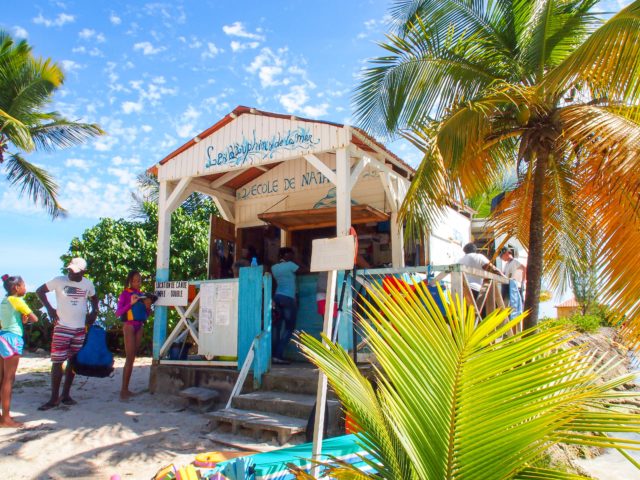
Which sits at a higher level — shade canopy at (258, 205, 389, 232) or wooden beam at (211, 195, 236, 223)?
wooden beam at (211, 195, 236, 223)

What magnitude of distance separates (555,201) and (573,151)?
0.79 meters

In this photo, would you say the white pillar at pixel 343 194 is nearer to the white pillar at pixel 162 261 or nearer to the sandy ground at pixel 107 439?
the sandy ground at pixel 107 439

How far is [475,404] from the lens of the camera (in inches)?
70.2

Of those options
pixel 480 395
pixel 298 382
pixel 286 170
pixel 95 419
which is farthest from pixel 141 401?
pixel 480 395

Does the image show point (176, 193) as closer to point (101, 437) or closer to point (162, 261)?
point (162, 261)

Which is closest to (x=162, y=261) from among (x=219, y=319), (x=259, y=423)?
(x=219, y=319)

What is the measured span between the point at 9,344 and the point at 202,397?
246 centimetres

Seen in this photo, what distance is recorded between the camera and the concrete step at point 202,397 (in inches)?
272

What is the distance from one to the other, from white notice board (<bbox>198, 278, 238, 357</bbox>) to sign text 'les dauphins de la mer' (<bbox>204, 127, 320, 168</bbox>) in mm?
1923

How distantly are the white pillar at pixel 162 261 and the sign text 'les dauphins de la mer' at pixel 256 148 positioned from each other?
101cm

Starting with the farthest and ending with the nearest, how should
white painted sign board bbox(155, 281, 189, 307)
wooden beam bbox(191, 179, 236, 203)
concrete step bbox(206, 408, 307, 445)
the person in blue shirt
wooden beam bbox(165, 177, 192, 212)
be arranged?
wooden beam bbox(191, 179, 236, 203) < wooden beam bbox(165, 177, 192, 212) < white painted sign board bbox(155, 281, 189, 307) < the person in blue shirt < concrete step bbox(206, 408, 307, 445)

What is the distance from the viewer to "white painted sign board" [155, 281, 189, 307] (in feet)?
26.3

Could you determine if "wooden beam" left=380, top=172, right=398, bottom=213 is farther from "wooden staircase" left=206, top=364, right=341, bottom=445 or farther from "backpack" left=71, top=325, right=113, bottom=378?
"backpack" left=71, top=325, right=113, bottom=378

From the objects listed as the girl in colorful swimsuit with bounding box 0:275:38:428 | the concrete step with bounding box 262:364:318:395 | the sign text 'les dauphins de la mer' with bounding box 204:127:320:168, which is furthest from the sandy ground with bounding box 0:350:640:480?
the sign text 'les dauphins de la mer' with bounding box 204:127:320:168
